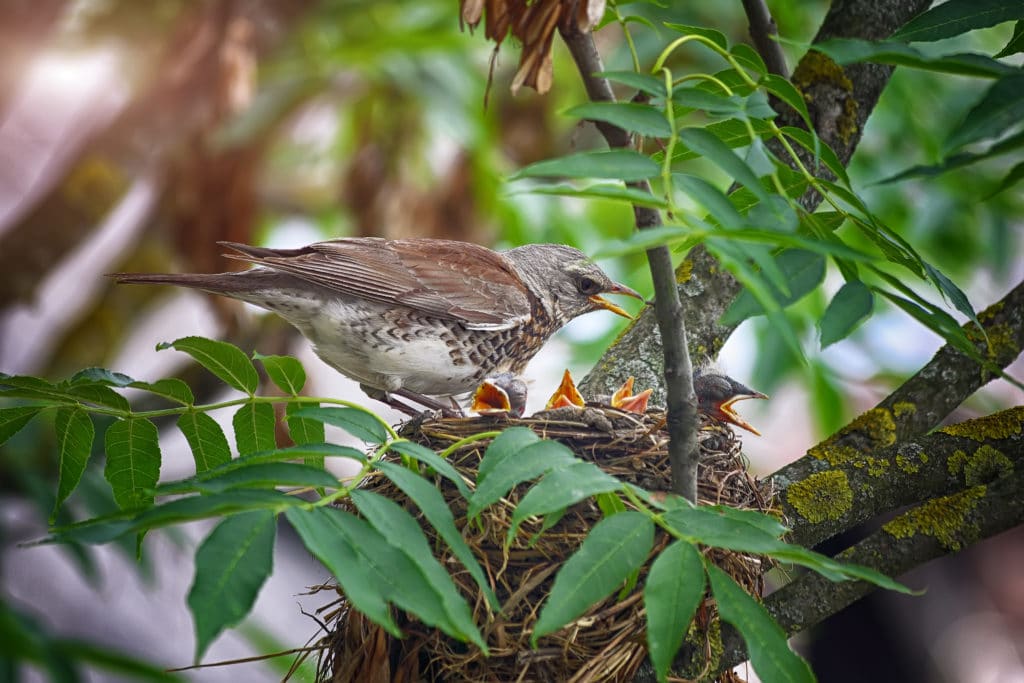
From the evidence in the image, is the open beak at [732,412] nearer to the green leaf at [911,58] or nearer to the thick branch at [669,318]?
the thick branch at [669,318]

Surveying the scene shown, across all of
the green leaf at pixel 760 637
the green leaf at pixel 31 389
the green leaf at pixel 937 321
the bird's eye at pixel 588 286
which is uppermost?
the bird's eye at pixel 588 286

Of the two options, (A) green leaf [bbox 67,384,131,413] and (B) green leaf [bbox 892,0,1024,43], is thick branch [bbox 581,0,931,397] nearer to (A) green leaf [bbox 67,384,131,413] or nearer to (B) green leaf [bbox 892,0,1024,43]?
(B) green leaf [bbox 892,0,1024,43]

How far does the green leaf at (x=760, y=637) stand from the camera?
1.61m

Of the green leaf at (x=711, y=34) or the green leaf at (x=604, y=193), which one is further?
the green leaf at (x=711, y=34)

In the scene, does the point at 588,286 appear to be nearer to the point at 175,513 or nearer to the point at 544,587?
the point at 544,587

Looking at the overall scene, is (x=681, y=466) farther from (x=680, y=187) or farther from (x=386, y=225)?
(x=386, y=225)

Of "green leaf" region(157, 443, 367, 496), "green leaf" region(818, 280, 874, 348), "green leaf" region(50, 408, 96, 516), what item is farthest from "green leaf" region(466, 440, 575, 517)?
"green leaf" region(50, 408, 96, 516)

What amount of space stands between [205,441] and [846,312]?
1.40 metres

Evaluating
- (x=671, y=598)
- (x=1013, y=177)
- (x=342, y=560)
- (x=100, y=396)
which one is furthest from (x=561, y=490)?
(x=100, y=396)

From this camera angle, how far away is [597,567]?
1612 mm

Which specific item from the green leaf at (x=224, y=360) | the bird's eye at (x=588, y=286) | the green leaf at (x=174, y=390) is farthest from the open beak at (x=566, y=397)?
the green leaf at (x=174, y=390)

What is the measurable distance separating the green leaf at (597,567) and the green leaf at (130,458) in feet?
3.31

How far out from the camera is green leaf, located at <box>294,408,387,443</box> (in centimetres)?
186

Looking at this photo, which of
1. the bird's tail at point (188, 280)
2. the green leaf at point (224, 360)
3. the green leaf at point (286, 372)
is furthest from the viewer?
the bird's tail at point (188, 280)
